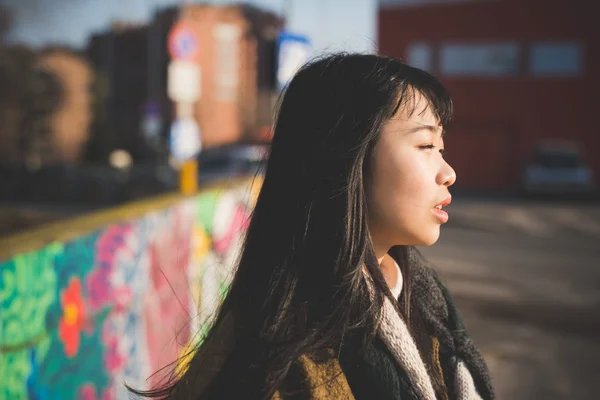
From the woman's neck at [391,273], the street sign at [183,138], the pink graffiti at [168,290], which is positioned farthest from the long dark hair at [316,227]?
the street sign at [183,138]

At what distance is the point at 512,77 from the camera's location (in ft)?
92.4

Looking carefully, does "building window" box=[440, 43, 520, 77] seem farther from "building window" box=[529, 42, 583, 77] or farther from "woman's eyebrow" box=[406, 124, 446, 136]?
A: "woman's eyebrow" box=[406, 124, 446, 136]

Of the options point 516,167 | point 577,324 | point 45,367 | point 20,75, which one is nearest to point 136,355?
point 45,367

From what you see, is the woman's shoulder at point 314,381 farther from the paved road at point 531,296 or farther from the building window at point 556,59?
the building window at point 556,59

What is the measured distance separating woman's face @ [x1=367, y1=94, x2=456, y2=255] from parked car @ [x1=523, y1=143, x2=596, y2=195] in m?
21.9

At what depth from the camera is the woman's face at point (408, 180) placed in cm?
137

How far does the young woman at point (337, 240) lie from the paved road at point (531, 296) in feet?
13.5

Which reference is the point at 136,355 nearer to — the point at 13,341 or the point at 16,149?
the point at 13,341

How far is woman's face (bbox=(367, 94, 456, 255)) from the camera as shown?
137 cm

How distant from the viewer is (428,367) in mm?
1427

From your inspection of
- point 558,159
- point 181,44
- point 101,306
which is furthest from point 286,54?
point 558,159

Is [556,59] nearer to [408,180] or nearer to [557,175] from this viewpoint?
[557,175]

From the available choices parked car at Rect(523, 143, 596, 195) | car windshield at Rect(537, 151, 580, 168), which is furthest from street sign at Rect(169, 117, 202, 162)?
car windshield at Rect(537, 151, 580, 168)

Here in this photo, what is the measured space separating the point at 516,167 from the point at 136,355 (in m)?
26.0
